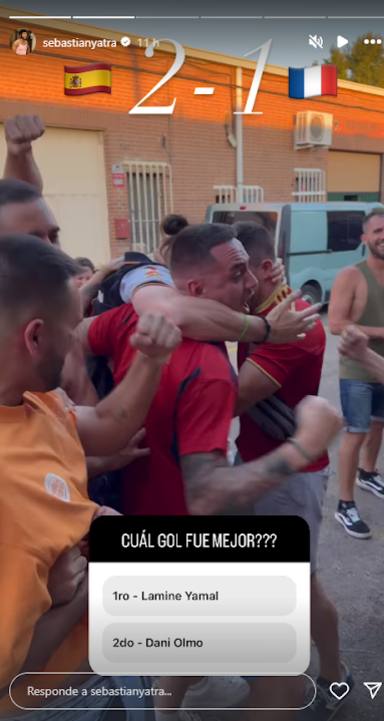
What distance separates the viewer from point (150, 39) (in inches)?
34.4

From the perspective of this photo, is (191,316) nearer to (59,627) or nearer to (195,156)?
(195,156)

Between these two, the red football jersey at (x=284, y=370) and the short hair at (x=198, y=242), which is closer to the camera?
the short hair at (x=198, y=242)

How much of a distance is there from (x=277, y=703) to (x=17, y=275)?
794 mm

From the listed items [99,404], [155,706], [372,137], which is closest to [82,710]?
[155,706]

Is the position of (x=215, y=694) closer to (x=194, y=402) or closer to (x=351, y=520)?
(x=194, y=402)

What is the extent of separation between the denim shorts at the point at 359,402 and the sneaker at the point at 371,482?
443 millimetres

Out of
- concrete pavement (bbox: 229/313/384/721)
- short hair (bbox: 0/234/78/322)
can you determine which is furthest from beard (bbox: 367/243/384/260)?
short hair (bbox: 0/234/78/322)

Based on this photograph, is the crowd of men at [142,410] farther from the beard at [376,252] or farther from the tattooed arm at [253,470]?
the beard at [376,252]

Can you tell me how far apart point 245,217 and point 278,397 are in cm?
35

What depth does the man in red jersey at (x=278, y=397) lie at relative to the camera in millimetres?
1058

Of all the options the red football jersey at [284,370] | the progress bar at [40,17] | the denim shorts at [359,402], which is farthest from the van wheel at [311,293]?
the denim shorts at [359,402]

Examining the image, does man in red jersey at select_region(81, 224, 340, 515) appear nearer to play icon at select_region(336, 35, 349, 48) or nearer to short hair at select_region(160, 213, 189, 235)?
short hair at select_region(160, 213, 189, 235)

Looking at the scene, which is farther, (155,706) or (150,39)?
(155,706)

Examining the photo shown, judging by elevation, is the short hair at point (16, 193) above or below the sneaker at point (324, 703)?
above
